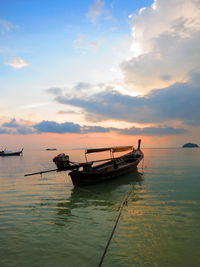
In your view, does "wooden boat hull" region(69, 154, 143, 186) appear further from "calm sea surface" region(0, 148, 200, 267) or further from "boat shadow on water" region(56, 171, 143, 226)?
"calm sea surface" region(0, 148, 200, 267)

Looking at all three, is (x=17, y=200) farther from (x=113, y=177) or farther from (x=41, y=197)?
(x=113, y=177)

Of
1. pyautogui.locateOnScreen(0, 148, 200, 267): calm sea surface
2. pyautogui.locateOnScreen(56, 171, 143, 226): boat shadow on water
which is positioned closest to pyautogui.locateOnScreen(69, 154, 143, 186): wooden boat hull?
pyautogui.locateOnScreen(56, 171, 143, 226): boat shadow on water

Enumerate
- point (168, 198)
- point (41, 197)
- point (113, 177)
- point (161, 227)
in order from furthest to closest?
point (113, 177), point (41, 197), point (168, 198), point (161, 227)

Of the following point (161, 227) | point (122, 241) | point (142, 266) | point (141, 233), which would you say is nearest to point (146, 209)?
point (161, 227)

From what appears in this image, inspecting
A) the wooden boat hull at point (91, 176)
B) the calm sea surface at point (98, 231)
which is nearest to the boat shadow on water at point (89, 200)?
the calm sea surface at point (98, 231)

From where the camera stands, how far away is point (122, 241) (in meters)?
7.79

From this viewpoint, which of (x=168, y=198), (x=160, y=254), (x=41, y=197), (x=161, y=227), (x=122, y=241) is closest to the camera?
(x=160, y=254)

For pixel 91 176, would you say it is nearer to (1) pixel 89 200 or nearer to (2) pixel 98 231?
(1) pixel 89 200

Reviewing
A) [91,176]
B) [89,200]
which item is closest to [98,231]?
[89,200]

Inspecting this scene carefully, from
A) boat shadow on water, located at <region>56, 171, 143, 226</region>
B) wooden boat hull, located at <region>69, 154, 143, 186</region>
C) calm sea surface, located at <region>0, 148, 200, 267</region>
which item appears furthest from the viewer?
wooden boat hull, located at <region>69, 154, 143, 186</region>

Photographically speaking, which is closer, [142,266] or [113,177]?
[142,266]

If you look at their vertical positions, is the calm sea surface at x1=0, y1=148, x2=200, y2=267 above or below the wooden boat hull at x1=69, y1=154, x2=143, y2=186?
below

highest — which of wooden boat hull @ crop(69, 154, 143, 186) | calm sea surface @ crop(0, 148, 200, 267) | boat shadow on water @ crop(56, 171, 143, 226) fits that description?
wooden boat hull @ crop(69, 154, 143, 186)

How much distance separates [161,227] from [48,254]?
5.02m
